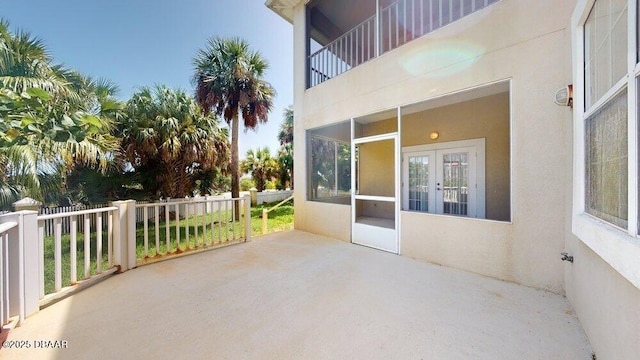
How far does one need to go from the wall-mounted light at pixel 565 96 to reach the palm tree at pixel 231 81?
7.94 meters

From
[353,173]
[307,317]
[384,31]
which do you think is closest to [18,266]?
[307,317]

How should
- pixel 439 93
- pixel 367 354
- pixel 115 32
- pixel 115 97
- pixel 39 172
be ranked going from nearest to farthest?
pixel 367 354
pixel 439 93
pixel 39 172
pixel 115 97
pixel 115 32

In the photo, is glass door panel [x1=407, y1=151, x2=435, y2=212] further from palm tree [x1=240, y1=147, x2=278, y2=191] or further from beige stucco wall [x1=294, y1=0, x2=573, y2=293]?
palm tree [x1=240, y1=147, x2=278, y2=191]

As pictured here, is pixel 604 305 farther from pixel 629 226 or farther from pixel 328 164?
pixel 328 164

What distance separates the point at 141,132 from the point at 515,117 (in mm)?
9481

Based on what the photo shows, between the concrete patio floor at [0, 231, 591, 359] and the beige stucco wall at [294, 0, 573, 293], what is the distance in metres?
0.33

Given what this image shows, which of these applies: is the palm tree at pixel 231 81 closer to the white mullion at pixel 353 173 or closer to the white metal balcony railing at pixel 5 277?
the white mullion at pixel 353 173

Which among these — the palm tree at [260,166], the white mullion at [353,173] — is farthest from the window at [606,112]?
the palm tree at [260,166]

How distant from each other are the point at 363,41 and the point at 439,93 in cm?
251

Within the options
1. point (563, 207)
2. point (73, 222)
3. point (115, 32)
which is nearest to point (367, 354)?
point (563, 207)

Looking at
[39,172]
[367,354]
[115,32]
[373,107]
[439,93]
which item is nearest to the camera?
[367,354]

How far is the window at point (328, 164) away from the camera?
5.54 metres

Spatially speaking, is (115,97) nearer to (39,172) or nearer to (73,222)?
(39,172)

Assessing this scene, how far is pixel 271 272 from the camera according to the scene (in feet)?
11.2
